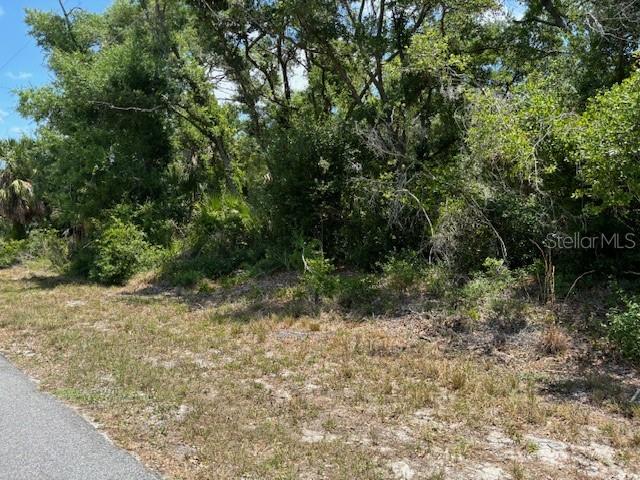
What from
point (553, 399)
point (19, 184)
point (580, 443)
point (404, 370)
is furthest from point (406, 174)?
point (19, 184)

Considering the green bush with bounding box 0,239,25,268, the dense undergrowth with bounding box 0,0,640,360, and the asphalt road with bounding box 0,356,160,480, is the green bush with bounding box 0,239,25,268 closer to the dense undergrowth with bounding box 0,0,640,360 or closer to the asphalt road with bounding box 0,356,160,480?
the dense undergrowth with bounding box 0,0,640,360

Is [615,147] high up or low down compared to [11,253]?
up

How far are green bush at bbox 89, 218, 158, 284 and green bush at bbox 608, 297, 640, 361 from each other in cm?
1281

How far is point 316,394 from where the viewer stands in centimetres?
599

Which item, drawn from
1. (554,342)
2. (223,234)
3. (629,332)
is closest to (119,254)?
(223,234)

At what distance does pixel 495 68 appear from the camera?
14.0 metres

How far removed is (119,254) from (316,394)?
11.5m

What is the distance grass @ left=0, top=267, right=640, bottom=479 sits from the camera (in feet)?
14.5

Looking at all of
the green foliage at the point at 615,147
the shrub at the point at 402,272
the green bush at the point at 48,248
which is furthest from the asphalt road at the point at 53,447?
the green bush at the point at 48,248

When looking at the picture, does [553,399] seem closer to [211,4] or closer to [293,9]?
[293,9]

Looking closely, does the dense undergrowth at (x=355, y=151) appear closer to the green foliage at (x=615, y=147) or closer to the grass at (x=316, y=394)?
the green foliage at (x=615, y=147)

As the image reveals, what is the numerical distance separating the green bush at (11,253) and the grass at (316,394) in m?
14.2

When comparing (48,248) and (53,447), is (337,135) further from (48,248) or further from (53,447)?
(48,248)

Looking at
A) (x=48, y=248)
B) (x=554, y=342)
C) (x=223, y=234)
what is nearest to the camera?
(x=554, y=342)
